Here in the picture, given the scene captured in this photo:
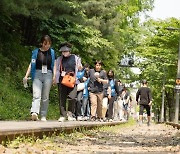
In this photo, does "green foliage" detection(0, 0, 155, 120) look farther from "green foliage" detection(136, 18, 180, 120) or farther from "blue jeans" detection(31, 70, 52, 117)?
"green foliage" detection(136, 18, 180, 120)

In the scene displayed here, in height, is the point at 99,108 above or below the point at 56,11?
below

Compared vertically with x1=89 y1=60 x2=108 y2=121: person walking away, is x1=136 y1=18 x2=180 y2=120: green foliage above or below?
above

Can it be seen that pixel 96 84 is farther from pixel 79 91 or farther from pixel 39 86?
pixel 39 86

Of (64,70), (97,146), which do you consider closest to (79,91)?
(64,70)

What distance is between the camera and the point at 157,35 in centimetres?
4428

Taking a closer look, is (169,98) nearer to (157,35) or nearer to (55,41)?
(157,35)

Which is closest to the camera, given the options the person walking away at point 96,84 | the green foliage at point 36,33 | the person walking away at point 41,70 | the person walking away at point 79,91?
the person walking away at point 41,70

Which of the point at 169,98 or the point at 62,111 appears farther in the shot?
the point at 169,98

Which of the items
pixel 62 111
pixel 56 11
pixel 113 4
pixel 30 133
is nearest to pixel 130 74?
pixel 113 4

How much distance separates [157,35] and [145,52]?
175cm

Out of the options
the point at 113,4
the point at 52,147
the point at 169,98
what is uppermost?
the point at 113,4

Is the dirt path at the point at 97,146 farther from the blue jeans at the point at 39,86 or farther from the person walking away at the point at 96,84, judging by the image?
the person walking away at the point at 96,84

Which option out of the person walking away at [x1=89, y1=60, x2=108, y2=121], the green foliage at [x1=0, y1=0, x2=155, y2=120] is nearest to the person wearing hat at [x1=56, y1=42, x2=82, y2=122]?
the green foliage at [x1=0, y1=0, x2=155, y2=120]

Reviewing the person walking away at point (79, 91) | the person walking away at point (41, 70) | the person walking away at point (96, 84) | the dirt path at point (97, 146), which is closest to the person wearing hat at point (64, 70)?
the person walking away at point (41, 70)
